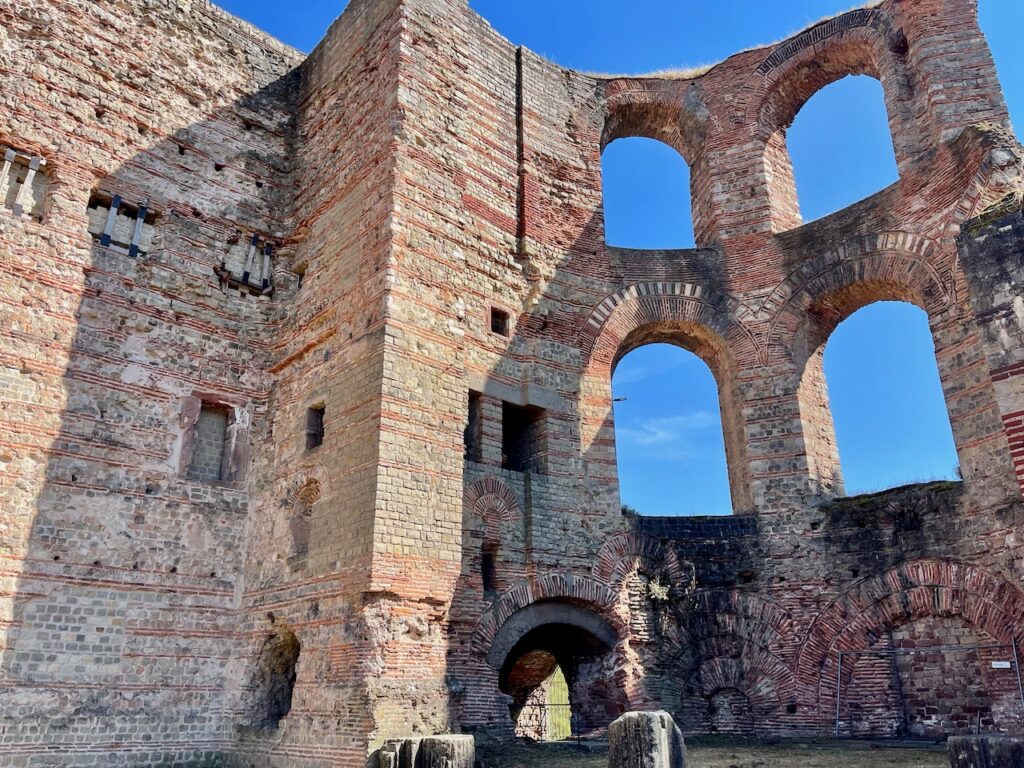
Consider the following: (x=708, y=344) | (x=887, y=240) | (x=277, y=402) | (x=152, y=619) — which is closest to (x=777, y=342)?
(x=708, y=344)

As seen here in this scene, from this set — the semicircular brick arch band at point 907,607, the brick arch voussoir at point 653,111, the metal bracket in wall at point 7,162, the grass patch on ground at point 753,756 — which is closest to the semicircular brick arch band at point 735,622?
the semicircular brick arch band at point 907,607

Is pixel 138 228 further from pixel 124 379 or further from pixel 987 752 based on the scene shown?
pixel 987 752

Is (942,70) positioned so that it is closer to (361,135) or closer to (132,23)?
(361,135)

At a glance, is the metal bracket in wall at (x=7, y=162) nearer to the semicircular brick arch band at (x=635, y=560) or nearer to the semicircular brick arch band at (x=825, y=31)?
the semicircular brick arch band at (x=635, y=560)

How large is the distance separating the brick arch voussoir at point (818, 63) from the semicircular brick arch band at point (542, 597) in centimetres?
832

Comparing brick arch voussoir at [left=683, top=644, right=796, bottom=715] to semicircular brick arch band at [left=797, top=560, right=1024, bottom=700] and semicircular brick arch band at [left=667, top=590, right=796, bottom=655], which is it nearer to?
semicircular brick arch band at [left=667, top=590, right=796, bottom=655]

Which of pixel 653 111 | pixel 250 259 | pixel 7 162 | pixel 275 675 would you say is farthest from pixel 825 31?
pixel 275 675

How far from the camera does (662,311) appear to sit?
12641 millimetres

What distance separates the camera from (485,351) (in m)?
10.8

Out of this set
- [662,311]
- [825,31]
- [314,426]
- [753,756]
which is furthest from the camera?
[825,31]

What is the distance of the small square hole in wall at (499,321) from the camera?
11.2m

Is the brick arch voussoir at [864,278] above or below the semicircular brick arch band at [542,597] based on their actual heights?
above

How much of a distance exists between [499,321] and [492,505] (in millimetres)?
2713

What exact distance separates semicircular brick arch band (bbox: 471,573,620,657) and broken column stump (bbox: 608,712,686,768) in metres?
3.43
